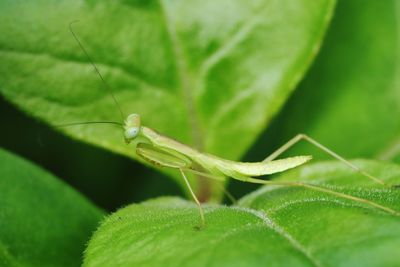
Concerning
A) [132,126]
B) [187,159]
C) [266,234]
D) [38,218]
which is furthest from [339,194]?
[38,218]

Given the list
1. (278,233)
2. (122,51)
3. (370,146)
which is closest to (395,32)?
(370,146)

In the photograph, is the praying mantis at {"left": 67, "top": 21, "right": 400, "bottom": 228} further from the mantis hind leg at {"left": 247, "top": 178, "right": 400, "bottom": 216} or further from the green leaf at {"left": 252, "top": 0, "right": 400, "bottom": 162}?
the green leaf at {"left": 252, "top": 0, "right": 400, "bottom": 162}

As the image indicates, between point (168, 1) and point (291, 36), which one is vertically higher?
point (168, 1)

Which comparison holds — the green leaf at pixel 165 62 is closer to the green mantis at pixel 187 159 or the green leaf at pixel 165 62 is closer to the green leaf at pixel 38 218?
the green mantis at pixel 187 159

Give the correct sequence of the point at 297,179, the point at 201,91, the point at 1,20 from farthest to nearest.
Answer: the point at 201,91 → the point at 297,179 → the point at 1,20

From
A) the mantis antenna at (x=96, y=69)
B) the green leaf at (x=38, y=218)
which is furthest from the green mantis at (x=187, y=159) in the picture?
the green leaf at (x=38, y=218)

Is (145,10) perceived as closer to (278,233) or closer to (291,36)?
(291,36)

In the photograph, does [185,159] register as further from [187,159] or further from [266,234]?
[266,234]
